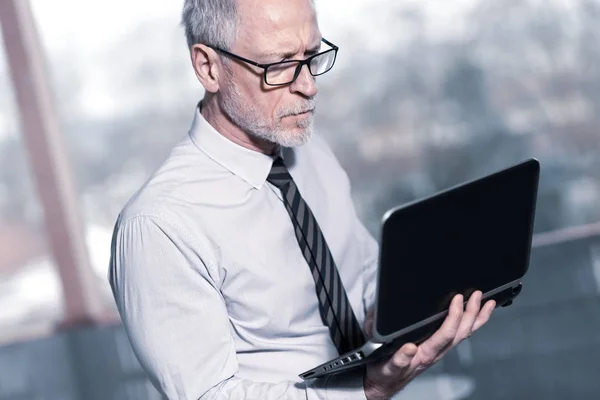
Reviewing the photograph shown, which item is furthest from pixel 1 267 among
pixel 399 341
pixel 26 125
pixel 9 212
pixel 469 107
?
pixel 399 341

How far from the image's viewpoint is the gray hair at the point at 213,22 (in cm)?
136

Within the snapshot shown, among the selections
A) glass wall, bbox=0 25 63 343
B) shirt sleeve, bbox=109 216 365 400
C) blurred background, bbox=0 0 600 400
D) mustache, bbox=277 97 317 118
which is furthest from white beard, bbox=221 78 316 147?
glass wall, bbox=0 25 63 343

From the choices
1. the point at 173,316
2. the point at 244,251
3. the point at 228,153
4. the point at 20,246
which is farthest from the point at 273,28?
the point at 20,246

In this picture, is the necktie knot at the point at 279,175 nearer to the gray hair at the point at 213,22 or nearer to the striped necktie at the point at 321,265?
the striped necktie at the point at 321,265

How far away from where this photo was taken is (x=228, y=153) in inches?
56.6

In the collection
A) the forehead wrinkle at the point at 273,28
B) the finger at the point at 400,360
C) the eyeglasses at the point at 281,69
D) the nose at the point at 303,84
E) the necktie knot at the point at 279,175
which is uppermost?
the forehead wrinkle at the point at 273,28

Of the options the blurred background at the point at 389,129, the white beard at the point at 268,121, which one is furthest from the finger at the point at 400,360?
the blurred background at the point at 389,129

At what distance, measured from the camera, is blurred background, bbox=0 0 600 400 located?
314cm

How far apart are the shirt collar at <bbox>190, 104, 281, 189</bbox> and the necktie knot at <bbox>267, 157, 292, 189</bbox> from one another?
0.03 m

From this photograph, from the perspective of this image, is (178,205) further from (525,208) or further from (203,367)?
(525,208)

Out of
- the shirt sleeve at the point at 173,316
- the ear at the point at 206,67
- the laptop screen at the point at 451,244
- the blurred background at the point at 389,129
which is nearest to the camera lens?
the laptop screen at the point at 451,244

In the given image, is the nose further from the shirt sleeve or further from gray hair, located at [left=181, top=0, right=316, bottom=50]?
the shirt sleeve

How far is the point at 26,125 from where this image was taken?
3.20 meters

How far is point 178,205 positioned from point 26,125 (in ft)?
Answer: 6.77
